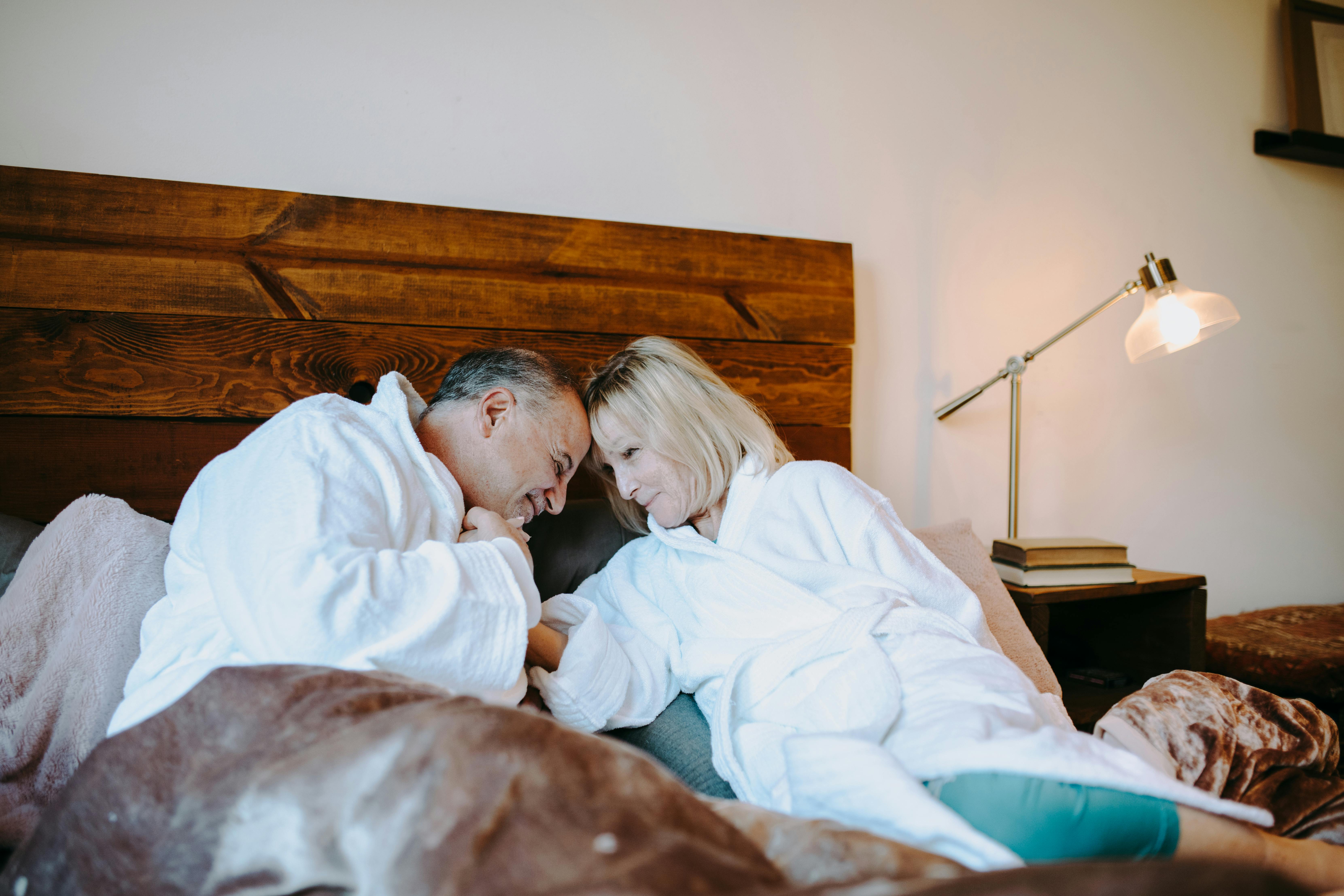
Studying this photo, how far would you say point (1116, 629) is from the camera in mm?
2121

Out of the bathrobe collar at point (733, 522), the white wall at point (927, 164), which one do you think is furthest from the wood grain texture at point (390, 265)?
the bathrobe collar at point (733, 522)

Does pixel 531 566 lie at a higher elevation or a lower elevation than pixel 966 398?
lower

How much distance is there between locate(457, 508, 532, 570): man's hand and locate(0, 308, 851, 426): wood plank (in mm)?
467

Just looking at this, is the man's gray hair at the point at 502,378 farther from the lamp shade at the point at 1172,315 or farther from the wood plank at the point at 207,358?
the lamp shade at the point at 1172,315

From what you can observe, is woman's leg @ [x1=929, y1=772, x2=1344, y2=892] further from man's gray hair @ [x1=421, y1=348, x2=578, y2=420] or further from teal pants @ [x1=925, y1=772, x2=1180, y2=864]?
man's gray hair @ [x1=421, y1=348, x2=578, y2=420]

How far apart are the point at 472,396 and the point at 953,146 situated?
64.8 inches

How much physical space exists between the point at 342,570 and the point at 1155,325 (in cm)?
201

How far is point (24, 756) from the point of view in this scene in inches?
41.0

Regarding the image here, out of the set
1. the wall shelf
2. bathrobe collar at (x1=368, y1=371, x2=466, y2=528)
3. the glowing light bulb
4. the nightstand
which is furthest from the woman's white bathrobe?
the wall shelf

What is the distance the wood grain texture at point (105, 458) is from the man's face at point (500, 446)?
1.47 ft

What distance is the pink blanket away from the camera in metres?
1.04

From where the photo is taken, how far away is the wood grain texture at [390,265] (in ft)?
4.64

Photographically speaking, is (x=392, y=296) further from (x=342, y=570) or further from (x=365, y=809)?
(x=365, y=809)

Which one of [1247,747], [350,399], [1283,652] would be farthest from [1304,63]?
[350,399]
